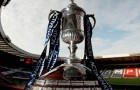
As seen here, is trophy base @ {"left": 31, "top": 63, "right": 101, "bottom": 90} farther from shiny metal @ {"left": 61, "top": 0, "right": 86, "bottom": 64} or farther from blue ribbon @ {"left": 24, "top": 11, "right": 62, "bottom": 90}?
blue ribbon @ {"left": 24, "top": 11, "right": 62, "bottom": 90}

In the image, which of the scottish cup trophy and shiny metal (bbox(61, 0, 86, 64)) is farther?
shiny metal (bbox(61, 0, 86, 64))

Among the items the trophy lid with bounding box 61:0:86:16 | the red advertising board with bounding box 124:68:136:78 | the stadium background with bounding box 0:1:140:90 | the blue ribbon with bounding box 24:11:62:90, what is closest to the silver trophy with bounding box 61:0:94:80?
the trophy lid with bounding box 61:0:86:16

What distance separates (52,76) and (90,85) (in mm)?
339

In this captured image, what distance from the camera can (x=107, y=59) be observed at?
14.4 m

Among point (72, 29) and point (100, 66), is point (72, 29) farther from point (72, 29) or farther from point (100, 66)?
point (100, 66)

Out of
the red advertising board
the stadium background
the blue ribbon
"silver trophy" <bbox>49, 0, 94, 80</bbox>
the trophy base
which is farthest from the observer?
the red advertising board

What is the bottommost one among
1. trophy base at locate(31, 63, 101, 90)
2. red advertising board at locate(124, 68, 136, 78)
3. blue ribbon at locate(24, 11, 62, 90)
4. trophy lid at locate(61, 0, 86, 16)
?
trophy base at locate(31, 63, 101, 90)

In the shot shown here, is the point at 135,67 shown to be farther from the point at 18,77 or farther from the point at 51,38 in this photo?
the point at 51,38

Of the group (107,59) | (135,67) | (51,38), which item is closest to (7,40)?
(107,59)

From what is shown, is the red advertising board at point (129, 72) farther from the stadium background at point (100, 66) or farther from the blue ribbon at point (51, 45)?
the blue ribbon at point (51, 45)

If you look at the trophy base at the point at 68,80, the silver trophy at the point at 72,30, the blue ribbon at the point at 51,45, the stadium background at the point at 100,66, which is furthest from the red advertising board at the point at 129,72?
the trophy base at the point at 68,80

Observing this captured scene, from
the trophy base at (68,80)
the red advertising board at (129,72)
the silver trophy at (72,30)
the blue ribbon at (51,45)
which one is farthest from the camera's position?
the red advertising board at (129,72)

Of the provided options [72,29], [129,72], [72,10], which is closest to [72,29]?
[72,29]

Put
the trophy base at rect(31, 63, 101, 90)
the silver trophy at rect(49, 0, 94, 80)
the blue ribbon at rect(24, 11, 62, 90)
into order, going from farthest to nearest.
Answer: the blue ribbon at rect(24, 11, 62, 90) < the silver trophy at rect(49, 0, 94, 80) < the trophy base at rect(31, 63, 101, 90)
